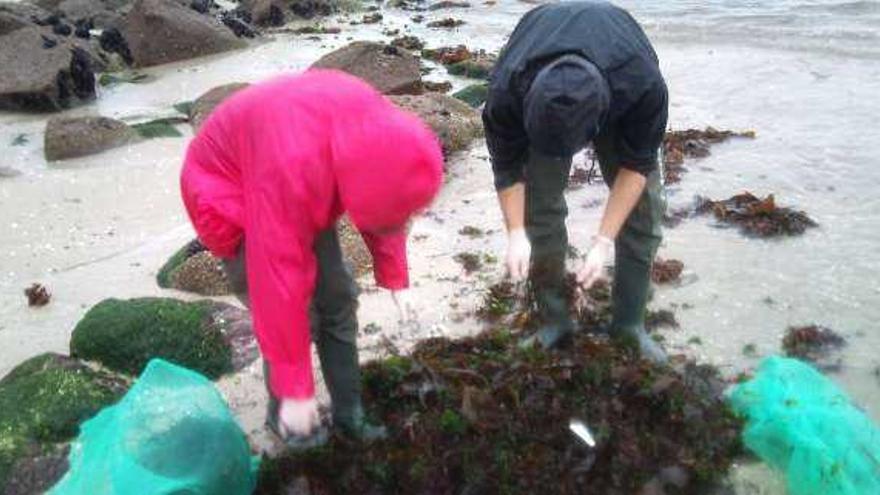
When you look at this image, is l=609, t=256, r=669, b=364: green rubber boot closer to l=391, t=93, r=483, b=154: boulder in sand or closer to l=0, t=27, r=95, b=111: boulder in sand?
l=391, t=93, r=483, b=154: boulder in sand

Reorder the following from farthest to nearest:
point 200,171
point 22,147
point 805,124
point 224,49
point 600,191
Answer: point 224,49 → point 22,147 → point 805,124 → point 600,191 → point 200,171

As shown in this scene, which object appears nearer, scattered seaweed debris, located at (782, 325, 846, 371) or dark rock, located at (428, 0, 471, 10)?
scattered seaweed debris, located at (782, 325, 846, 371)

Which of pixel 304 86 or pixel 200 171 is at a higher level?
pixel 304 86

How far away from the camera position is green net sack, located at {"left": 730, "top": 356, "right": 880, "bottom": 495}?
246cm

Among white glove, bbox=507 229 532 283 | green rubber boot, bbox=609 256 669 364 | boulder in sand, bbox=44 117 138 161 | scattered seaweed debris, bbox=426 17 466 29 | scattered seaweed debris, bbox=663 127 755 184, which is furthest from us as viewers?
scattered seaweed debris, bbox=426 17 466 29

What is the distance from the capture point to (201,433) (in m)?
2.59

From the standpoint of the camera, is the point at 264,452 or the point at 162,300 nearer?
the point at 264,452

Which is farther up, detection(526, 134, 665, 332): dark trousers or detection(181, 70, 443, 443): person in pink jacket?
detection(181, 70, 443, 443): person in pink jacket

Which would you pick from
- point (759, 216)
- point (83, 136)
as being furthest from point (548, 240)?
point (83, 136)

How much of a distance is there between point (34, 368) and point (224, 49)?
362 inches

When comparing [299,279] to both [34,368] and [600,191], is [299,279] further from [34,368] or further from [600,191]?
[600,191]

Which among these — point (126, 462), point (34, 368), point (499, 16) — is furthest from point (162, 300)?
point (499, 16)

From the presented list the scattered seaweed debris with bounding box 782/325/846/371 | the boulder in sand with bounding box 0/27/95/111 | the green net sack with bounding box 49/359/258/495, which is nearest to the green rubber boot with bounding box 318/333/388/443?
the green net sack with bounding box 49/359/258/495

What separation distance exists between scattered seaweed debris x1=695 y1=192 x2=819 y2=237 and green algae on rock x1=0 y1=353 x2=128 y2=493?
3403 mm
